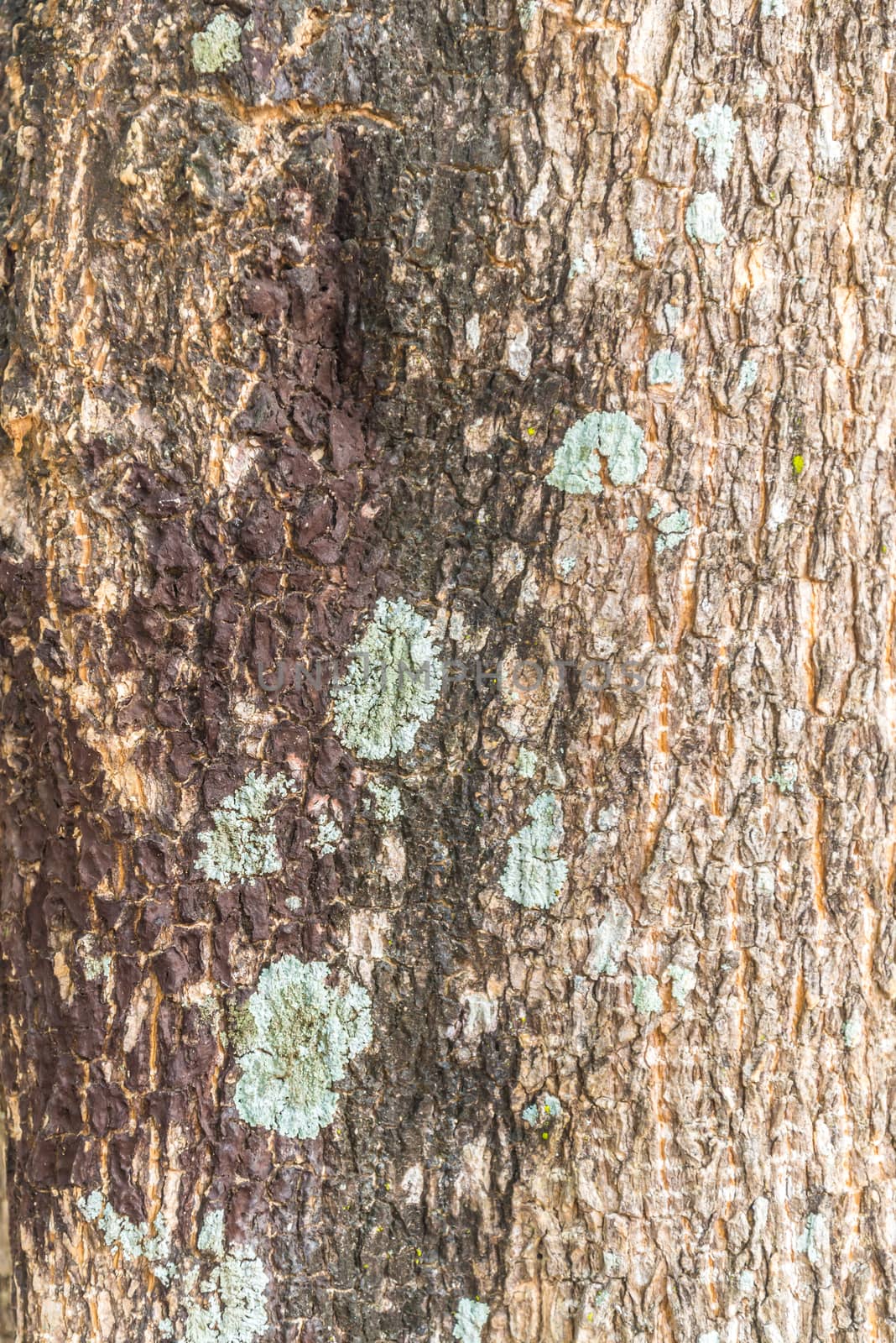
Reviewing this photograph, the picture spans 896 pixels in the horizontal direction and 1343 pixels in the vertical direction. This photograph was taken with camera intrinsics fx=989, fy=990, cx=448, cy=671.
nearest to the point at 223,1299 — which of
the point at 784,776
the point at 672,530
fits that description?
the point at 784,776

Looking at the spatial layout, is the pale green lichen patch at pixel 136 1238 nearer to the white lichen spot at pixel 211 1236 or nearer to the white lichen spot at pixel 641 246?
the white lichen spot at pixel 211 1236

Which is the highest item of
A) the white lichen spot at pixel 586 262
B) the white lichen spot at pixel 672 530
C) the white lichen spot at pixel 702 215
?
the white lichen spot at pixel 702 215

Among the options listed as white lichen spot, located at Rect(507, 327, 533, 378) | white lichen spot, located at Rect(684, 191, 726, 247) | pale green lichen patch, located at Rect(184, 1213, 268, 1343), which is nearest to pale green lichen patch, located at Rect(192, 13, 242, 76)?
white lichen spot, located at Rect(507, 327, 533, 378)

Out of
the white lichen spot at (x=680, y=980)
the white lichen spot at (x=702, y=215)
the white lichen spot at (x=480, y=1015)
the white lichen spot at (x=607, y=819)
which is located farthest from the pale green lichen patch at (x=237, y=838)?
the white lichen spot at (x=702, y=215)

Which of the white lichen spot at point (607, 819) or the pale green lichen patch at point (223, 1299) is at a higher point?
the white lichen spot at point (607, 819)

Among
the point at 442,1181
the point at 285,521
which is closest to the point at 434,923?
the point at 442,1181

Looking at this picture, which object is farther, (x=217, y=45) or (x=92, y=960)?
(x=92, y=960)

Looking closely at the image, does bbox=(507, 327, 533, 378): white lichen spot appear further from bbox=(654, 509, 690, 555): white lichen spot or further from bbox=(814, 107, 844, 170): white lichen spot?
bbox=(814, 107, 844, 170): white lichen spot

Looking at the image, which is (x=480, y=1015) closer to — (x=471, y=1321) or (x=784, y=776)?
(x=471, y=1321)
